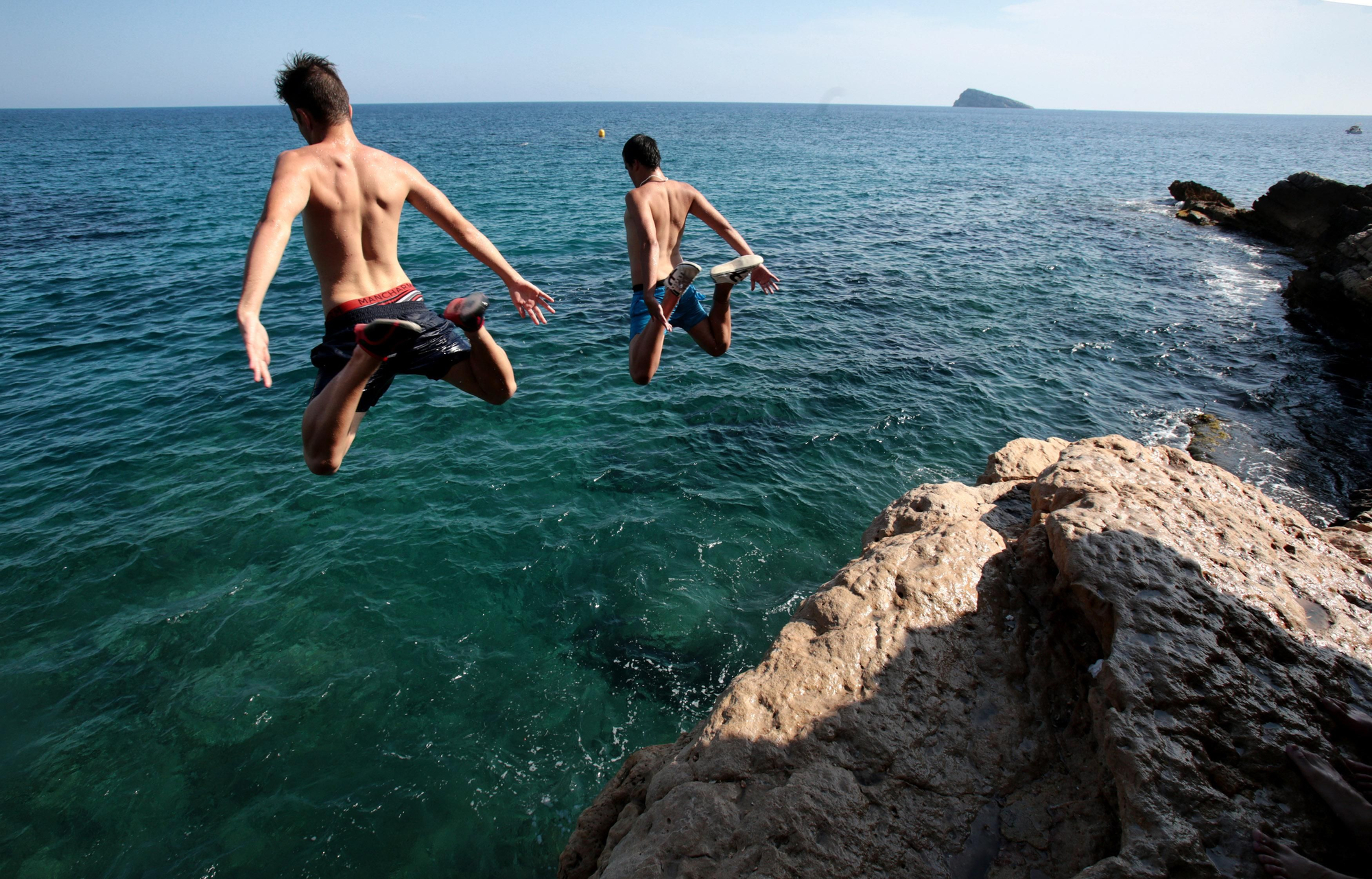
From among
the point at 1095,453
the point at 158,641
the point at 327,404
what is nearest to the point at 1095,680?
the point at 1095,453

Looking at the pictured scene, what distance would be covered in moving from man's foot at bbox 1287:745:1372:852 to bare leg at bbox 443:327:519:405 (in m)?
4.99

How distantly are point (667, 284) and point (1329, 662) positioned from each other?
493cm

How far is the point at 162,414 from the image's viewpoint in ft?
37.3

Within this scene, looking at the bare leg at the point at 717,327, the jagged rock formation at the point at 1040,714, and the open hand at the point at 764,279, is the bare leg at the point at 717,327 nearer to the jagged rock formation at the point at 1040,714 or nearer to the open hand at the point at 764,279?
the open hand at the point at 764,279

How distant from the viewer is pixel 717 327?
617 cm

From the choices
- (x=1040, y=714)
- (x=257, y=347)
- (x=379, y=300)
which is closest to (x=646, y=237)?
(x=379, y=300)

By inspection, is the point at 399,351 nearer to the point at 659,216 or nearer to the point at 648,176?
the point at 659,216

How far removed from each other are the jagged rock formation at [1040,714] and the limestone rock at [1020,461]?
6.20 feet

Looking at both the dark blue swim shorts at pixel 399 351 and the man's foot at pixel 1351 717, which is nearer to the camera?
the man's foot at pixel 1351 717

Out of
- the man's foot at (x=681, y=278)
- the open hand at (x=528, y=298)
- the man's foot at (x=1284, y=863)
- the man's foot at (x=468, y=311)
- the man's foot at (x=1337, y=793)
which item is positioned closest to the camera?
the man's foot at (x=1284, y=863)

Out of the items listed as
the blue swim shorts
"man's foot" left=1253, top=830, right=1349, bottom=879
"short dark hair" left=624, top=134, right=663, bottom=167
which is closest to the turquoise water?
the blue swim shorts

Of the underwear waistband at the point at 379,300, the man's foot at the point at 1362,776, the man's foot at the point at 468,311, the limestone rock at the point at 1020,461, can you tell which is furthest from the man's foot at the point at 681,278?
the man's foot at the point at 1362,776

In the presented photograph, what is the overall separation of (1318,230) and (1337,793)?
30806 mm

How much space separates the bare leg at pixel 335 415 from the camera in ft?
12.5
